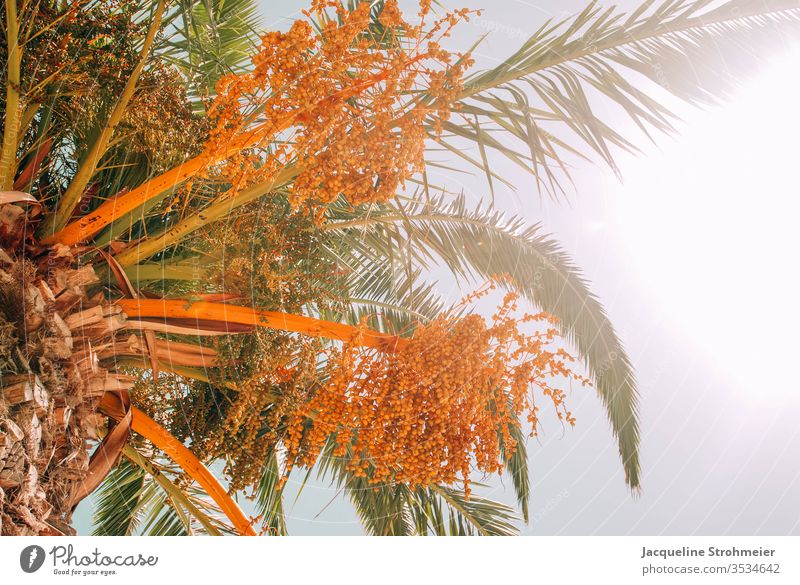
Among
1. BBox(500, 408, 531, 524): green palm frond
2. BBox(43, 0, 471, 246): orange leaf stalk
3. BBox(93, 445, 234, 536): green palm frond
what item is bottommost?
BBox(93, 445, 234, 536): green palm frond

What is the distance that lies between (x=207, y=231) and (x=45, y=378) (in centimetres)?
88

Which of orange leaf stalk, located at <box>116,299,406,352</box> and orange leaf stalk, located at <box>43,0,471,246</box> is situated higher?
orange leaf stalk, located at <box>43,0,471,246</box>

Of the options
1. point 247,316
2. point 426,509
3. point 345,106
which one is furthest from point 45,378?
point 426,509

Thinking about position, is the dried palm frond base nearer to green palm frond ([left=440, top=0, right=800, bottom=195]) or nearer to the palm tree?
the palm tree

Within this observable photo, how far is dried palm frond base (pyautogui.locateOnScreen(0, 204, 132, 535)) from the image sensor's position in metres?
2.26

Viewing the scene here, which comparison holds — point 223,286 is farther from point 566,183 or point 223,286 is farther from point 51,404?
point 566,183

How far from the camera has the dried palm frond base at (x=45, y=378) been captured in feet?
7.40

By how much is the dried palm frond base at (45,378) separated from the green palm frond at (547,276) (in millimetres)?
1328

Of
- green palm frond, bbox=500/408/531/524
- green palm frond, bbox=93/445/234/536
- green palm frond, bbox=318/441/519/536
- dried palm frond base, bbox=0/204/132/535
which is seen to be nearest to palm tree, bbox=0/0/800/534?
dried palm frond base, bbox=0/204/132/535

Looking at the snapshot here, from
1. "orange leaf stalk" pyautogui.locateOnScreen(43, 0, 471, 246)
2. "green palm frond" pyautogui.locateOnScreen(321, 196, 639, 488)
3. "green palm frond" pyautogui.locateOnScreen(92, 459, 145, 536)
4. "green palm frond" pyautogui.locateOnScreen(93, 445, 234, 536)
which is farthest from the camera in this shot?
"green palm frond" pyautogui.locateOnScreen(92, 459, 145, 536)

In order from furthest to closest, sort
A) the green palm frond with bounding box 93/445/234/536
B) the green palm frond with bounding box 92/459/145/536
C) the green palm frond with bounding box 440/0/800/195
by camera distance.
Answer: the green palm frond with bounding box 92/459/145/536 < the green palm frond with bounding box 93/445/234/536 < the green palm frond with bounding box 440/0/800/195

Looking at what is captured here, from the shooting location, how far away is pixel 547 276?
144 inches

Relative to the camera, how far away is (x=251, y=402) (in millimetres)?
3008
